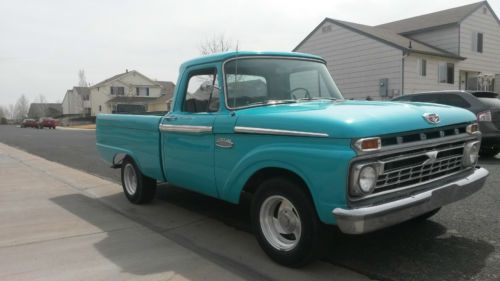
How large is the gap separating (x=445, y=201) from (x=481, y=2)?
2787 cm

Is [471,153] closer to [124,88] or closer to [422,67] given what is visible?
[422,67]

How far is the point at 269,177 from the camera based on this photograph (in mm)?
4332

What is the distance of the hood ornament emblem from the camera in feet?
13.1

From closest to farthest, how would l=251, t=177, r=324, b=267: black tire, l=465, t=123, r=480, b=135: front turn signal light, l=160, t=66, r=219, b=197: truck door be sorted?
l=251, t=177, r=324, b=267: black tire
l=465, t=123, r=480, b=135: front turn signal light
l=160, t=66, r=219, b=197: truck door

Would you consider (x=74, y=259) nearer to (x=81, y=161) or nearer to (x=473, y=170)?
(x=473, y=170)

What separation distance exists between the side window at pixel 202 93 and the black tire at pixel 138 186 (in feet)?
5.42

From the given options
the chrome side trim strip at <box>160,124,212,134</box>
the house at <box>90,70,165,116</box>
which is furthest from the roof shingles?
the house at <box>90,70,165,116</box>

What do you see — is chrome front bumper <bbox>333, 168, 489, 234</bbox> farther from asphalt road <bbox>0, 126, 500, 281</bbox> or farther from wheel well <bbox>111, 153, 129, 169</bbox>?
wheel well <bbox>111, 153, 129, 169</bbox>

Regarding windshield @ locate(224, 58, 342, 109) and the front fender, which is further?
windshield @ locate(224, 58, 342, 109)

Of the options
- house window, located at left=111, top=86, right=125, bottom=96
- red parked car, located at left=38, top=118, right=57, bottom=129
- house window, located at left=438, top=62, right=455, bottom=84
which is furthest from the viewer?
house window, located at left=111, top=86, right=125, bottom=96

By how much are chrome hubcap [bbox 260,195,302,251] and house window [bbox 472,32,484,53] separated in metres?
27.0

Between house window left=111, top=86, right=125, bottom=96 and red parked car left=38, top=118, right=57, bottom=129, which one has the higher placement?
house window left=111, top=86, right=125, bottom=96

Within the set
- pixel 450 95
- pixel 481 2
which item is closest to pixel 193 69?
pixel 450 95

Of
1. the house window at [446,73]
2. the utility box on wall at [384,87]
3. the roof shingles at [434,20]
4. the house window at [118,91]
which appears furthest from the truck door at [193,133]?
the house window at [118,91]
